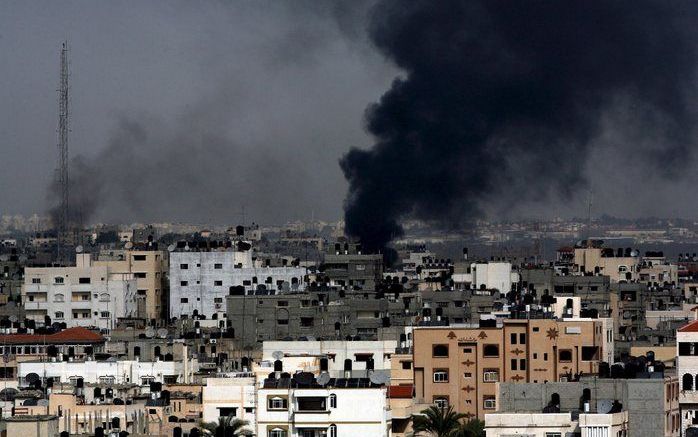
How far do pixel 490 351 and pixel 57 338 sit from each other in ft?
81.1

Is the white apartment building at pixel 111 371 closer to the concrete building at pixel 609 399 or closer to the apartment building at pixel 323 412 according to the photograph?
the apartment building at pixel 323 412

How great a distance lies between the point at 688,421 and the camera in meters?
61.9

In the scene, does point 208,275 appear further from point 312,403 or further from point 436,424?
point 312,403

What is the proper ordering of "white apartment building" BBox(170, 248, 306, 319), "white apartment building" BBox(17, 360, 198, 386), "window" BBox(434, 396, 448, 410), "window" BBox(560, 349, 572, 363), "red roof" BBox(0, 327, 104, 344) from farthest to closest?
"white apartment building" BBox(170, 248, 306, 319)
"red roof" BBox(0, 327, 104, 344)
"white apartment building" BBox(17, 360, 198, 386)
"window" BBox(560, 349, 572, 363)
"window" BBox(434, 396, 448, 410)

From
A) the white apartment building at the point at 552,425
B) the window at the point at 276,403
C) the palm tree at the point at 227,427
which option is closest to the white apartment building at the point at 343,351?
the palm tree at the point at 227,427

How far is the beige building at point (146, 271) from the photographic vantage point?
4921 inches

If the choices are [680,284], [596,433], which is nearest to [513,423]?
[596,433]

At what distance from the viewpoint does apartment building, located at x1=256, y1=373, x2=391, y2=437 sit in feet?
190

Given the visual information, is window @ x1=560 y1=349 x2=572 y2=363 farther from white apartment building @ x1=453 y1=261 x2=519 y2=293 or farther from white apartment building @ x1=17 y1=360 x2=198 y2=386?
white apartment building @ x1=453 y1=261 x2=519 y2=293

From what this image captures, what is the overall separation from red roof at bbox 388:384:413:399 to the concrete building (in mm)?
5204

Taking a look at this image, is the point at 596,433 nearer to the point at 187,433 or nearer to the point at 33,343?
the point at 187,433

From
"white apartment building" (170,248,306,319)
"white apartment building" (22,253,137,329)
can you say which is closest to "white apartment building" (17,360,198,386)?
"white apartment building" (22,253,137,329)

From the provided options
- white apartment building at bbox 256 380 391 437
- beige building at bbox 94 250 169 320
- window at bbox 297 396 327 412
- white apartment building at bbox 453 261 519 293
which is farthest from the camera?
beige building at bbox 94 250 169 320

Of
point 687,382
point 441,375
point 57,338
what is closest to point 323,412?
point 687,382
